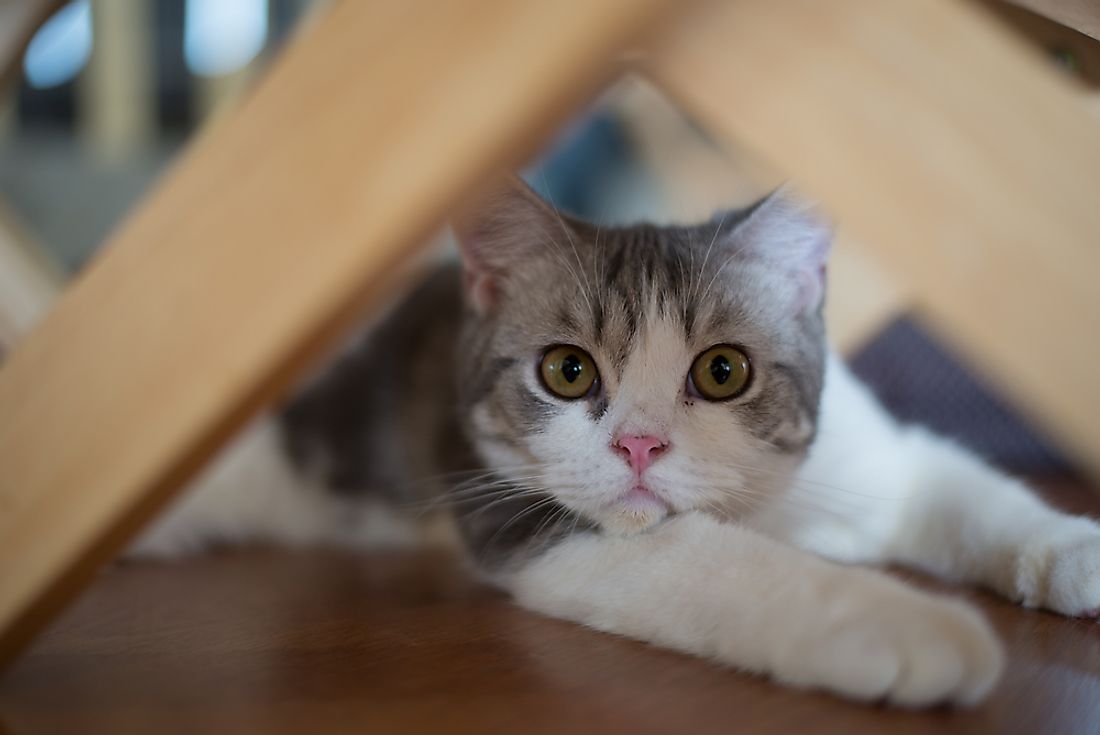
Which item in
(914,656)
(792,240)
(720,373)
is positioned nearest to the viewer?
(914,656)

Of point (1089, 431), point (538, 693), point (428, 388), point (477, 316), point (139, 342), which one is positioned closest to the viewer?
point (1089, 431)

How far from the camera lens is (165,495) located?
2.48 ft

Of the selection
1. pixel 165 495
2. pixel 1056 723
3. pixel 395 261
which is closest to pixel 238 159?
pixel 395 261

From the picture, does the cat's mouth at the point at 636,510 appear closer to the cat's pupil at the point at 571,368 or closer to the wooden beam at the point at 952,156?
the cat's pupil at the point at 571,368

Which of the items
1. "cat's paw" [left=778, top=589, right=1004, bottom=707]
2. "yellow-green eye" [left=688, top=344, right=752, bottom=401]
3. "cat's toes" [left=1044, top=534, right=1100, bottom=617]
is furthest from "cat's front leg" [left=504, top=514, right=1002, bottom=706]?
"cat's toes" [left=1044, top=534, right=1100, bottom=617]

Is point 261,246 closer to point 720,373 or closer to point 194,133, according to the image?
point 720,373

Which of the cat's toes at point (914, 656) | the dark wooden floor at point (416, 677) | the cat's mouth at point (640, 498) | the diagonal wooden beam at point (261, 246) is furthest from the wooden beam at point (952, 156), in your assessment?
the cat's mouth at point (640, 498)

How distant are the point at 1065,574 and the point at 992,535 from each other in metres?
0.13

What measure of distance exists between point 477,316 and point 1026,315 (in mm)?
898

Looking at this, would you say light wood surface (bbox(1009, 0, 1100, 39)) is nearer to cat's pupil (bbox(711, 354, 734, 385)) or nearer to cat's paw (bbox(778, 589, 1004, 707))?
cat's pupil (bbox(711, 354, 734, 385))

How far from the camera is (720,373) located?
1.15m

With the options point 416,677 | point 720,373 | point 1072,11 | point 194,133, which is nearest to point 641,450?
point 720,373

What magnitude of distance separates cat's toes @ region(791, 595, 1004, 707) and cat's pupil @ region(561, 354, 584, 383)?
486 millimetres

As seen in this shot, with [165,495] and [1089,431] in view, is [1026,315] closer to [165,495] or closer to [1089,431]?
[1089,431]
